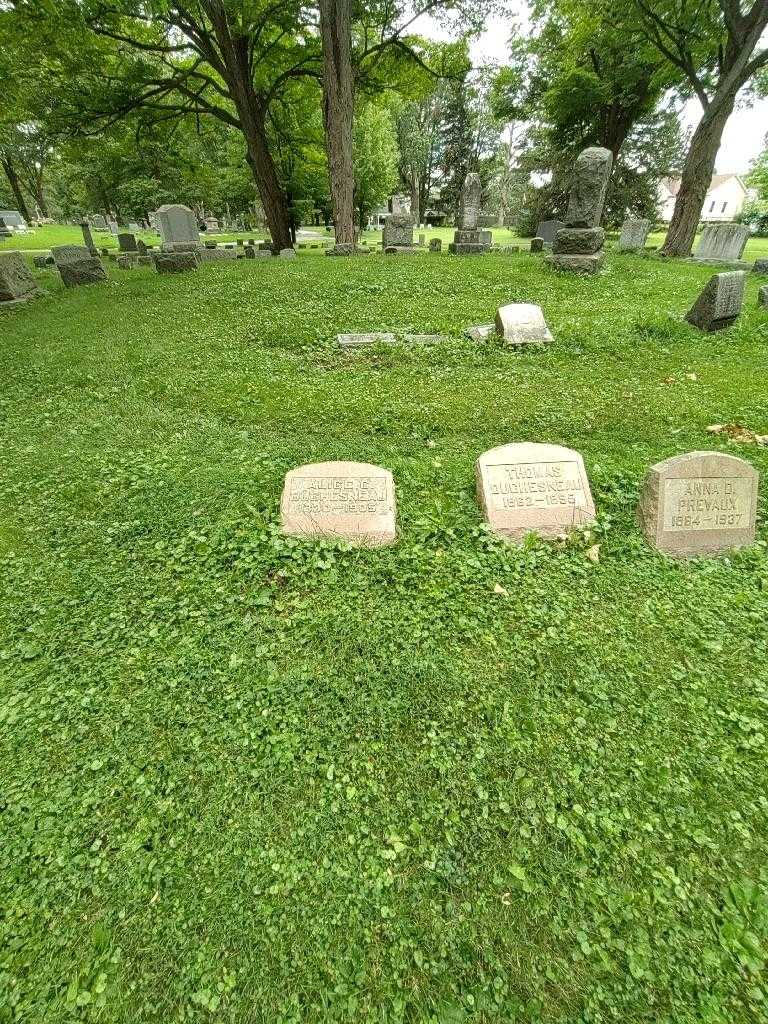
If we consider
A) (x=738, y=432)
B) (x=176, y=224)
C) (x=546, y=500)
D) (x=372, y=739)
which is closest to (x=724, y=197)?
(x=176, y=224)

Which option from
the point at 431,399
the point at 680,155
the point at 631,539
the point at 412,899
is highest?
the point at 680,155

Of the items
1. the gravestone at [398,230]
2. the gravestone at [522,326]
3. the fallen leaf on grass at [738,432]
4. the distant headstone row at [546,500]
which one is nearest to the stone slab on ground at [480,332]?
the gravestone at [522,326]

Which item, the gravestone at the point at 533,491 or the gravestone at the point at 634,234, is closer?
the gravestone at the point at 533,491

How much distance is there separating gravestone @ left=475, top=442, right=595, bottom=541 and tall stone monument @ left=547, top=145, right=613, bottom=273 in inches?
345

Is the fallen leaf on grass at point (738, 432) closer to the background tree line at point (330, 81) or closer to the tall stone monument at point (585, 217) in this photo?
the tall stone monument at point (585, 217)

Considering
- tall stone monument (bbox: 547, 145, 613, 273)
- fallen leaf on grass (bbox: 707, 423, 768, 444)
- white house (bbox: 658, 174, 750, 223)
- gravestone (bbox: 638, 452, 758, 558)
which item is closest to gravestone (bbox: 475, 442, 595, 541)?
gravestone (bbox: 638, 452, 758, 558)

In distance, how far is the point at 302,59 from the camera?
15906 mm

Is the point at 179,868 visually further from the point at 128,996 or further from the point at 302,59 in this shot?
the point at 302,59

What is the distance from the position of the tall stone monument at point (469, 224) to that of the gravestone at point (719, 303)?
30.6 ft

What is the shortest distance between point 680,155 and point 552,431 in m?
37.6

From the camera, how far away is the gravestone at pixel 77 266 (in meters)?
12.0

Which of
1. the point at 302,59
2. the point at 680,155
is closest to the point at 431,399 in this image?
the point at 302,59

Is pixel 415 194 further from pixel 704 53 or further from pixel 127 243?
pixel 704 53

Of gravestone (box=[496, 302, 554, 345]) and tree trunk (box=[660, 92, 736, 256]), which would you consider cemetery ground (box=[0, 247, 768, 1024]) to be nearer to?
gravestone (box=[496, 302, 554, 345])
